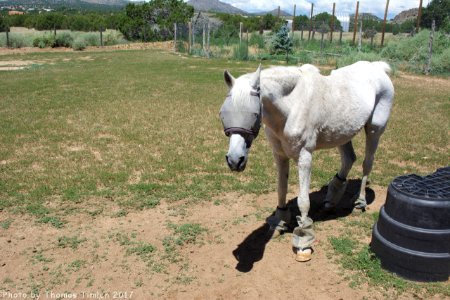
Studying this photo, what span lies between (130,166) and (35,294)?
3.30 metres

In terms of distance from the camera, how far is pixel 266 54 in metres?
24.5

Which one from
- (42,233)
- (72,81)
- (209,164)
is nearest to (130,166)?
(209,164)

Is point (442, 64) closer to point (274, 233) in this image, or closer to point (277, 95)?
point (274, 233)

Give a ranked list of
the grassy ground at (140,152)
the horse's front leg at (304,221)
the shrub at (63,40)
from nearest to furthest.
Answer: the horse's front leg at (304,221), the grassy ground at (140,152), the shrub at (63,40)

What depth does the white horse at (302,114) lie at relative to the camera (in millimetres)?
2883

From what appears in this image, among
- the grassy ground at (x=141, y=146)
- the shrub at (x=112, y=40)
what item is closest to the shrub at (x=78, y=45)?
the shrub at (x=112, y=40)

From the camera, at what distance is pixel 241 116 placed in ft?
9.36

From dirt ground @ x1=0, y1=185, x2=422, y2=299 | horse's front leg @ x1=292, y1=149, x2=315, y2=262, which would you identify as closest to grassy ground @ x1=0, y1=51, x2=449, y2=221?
dirt ground @ x1=0, y1=185, x2=422, y2=299

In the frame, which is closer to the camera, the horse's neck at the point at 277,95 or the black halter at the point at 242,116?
the black halter at the point at 242,116

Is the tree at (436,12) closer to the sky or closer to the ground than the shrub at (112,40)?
closer to the sky

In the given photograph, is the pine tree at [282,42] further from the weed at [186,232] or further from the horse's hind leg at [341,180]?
the weed at [186,232]

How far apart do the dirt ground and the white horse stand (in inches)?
12.1

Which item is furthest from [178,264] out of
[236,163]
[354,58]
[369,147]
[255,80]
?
[354,58]

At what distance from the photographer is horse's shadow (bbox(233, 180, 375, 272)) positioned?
13.3ft
